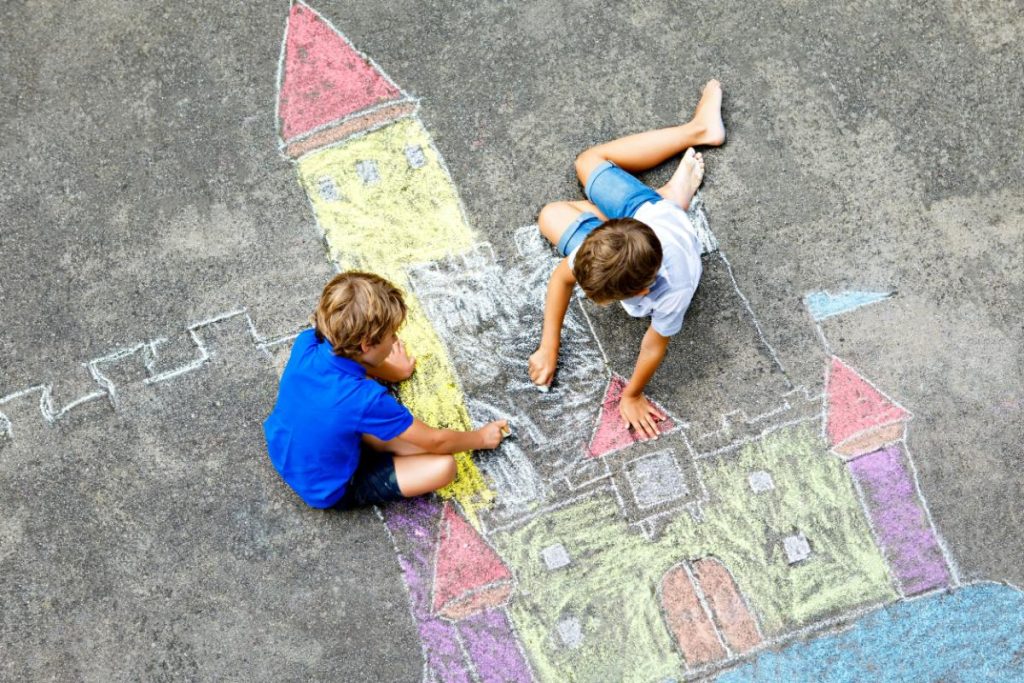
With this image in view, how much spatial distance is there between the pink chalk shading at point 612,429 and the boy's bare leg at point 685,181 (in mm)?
761

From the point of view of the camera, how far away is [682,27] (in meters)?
3.14

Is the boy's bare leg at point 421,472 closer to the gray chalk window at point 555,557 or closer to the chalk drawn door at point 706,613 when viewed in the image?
the gray chalk window at point 555,557

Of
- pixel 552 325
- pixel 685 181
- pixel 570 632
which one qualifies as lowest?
pixel 570 632

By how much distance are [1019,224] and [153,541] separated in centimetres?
341

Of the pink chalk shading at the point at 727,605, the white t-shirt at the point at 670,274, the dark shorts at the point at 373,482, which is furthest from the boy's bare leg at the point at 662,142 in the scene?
the pink chalk shading at the point at 727,605

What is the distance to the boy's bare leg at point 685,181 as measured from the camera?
119 inches

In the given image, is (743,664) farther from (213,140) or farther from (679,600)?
(213,140)

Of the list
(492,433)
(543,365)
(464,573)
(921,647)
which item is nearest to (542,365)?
(543,365)

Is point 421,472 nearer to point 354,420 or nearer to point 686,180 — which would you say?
point 354,420

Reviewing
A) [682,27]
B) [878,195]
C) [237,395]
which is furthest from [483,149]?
[878,195]

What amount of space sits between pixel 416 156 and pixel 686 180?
1022 millimetres

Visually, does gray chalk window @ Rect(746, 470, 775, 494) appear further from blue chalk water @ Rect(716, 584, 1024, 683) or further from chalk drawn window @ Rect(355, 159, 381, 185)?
chalk drawn window @ Rect(355, 159, 381, 185)

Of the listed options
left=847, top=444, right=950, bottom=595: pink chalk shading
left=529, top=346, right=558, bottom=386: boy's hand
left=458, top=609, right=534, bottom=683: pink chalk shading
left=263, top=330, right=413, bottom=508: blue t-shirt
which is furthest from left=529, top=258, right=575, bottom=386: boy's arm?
left=847, top=444, right=950, bottom=595: pink chalk shading

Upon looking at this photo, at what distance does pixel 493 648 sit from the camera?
286cm
